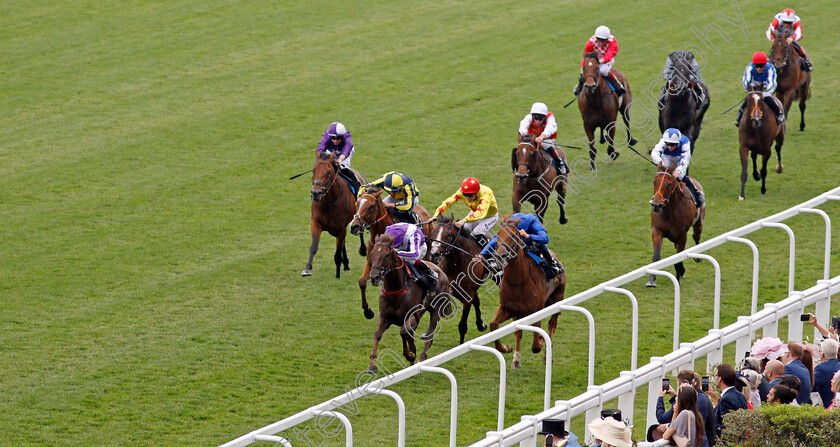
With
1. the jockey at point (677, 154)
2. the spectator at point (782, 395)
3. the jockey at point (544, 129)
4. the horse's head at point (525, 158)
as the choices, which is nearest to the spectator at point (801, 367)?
the spectator at point (782, 395)

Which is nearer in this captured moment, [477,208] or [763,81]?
[477,208]

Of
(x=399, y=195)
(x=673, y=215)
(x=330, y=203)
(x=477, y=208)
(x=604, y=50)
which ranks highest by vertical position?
(x=604, y=50)

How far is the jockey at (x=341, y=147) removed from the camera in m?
12.5

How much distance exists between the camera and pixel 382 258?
9.21m

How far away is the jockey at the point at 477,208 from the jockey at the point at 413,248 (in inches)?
39.0

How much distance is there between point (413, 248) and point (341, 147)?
137 inches

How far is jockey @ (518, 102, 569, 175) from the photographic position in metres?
13.2

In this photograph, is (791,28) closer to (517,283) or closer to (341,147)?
(341,147)

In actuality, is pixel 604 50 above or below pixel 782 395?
above

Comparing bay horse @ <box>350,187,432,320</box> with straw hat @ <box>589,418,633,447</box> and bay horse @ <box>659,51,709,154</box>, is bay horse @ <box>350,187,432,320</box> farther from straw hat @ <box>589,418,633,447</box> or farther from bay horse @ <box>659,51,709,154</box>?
→ bay horse @ <box>659,51,709,154</box>

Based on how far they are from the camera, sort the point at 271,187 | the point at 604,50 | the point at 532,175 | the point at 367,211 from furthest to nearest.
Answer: the point at 271,187 < the point at 604,50 < the point at 532,175 < the point at 367,211

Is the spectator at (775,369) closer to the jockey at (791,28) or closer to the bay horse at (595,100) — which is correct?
the bay horse at (595,100)

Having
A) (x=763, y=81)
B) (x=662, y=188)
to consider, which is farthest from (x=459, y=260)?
(x=763, y=81)

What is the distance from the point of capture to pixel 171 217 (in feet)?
47.9
